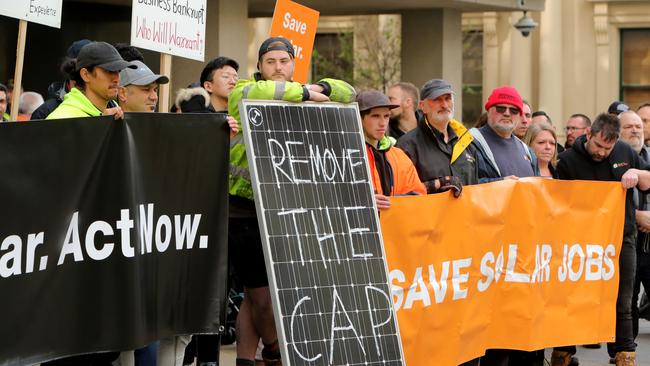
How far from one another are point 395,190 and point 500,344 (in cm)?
142

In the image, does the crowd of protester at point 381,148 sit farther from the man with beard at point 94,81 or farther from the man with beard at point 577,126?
the man with beard at point 577,126

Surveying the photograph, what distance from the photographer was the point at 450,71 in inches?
768

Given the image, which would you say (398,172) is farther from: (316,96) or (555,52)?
(555,52)

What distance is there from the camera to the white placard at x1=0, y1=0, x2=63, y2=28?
735 cm

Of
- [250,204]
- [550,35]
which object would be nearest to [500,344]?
[250,204]

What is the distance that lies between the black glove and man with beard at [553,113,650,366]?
179 cm

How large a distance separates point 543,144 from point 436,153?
5.58ft

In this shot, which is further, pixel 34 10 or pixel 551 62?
pixel 551 62

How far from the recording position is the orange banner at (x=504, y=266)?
7543mm

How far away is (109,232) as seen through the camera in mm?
6074

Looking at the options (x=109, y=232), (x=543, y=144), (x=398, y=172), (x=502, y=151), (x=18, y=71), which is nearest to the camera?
(x=109, y=232)


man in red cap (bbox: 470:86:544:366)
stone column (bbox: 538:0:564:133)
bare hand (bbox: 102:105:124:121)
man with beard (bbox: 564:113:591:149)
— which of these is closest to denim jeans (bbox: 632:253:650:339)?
man in red cap (bbox: 470:86:544:366)

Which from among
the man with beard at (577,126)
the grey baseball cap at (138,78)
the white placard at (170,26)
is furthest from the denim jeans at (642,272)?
the grey baseball cap at (138,78)

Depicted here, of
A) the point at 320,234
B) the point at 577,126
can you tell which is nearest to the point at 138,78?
the point at 320,234
